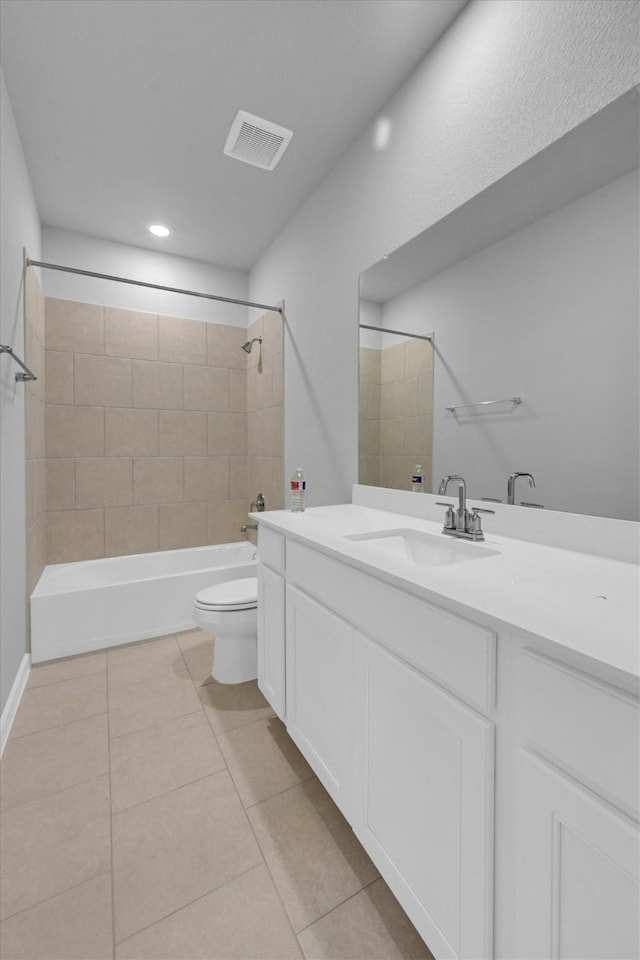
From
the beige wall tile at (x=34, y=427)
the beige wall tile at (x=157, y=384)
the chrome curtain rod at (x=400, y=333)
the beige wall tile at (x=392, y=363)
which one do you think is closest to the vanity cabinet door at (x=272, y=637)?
the beige wall tile at (x=392, y=363)

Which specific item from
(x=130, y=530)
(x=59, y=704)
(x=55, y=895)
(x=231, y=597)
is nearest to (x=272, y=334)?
(x=130, y=530)

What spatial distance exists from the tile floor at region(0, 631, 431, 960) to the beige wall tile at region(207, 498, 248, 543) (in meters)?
1.62

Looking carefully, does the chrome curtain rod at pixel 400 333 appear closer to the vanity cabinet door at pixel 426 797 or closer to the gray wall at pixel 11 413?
the vanity cabinet door at pixel 426 797

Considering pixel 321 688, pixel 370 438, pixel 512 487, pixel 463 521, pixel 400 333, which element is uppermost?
pixel 400 333

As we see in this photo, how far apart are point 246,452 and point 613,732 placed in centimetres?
322

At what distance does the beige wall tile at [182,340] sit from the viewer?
10.5 feet

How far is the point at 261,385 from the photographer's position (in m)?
3.23

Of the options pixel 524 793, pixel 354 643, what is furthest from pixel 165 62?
pixel 524 793

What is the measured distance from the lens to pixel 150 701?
1936 millimetres

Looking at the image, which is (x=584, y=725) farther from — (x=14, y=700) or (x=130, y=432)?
(x=130, y=432)

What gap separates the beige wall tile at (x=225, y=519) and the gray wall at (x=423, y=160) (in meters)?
0.92

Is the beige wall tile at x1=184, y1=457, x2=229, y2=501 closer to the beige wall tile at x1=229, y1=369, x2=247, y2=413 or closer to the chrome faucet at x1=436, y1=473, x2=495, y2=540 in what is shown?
the beige wall tile at x1=229, y1=369, x2=247, y2=413

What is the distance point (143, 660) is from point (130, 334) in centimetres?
222

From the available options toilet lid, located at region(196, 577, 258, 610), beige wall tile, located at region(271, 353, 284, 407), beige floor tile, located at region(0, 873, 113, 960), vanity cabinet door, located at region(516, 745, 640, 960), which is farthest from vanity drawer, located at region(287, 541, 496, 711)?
beige wall tile, located at region(271, 353, 284, 407)
